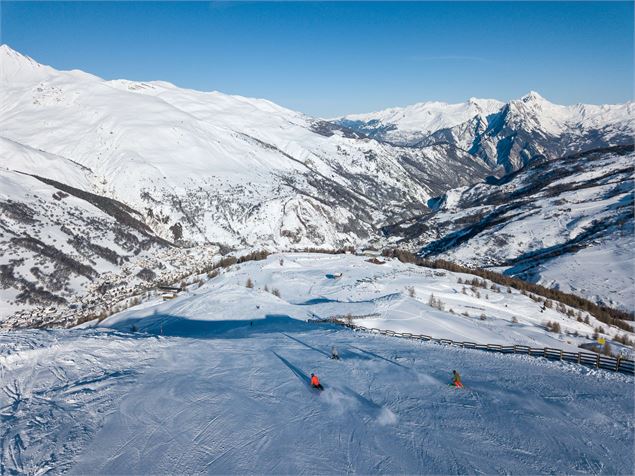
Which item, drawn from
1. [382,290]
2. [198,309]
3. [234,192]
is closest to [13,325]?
[198,309]

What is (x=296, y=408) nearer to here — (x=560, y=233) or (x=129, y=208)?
(x=560, y=233)

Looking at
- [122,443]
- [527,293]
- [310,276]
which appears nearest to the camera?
[122,443]

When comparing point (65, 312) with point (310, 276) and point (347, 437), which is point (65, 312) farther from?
point (347, 437)

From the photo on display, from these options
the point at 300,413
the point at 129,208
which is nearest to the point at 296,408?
the point at 300,413

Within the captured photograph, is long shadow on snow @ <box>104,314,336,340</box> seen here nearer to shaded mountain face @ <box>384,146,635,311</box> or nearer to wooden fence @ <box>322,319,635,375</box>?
wooden fence @ <box>322,319,635,375</box>

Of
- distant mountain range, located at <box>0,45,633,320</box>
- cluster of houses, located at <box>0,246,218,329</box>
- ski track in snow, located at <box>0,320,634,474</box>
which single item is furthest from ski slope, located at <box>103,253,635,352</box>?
distant mountain range, located at <box>0,45,633,320</box>

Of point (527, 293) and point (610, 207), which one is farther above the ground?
point (610, 207)
